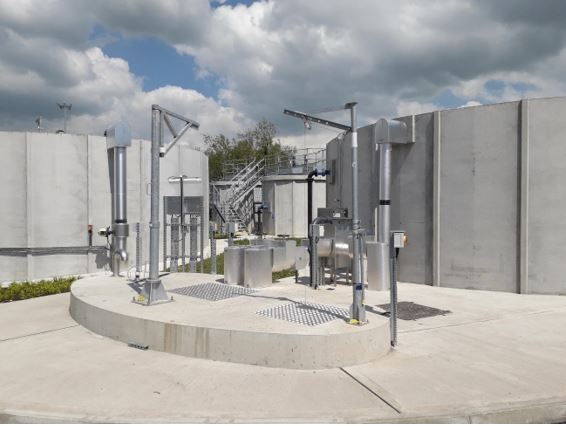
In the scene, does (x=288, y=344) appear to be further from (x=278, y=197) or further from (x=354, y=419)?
(x=278, y=197)

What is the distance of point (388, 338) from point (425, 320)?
1.83m

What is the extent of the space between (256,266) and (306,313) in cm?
280

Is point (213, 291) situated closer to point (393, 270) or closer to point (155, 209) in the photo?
point (155, 209)

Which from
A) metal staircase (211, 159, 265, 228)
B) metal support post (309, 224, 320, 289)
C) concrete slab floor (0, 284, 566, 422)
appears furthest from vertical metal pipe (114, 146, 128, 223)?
metal staircase (211, 159, 265, 228)

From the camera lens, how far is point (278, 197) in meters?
28.2

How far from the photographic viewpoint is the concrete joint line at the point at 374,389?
4.38m

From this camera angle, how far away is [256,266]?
30.8 feet

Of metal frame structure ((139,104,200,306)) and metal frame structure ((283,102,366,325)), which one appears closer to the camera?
metal frame structure ((283,102,366,325))

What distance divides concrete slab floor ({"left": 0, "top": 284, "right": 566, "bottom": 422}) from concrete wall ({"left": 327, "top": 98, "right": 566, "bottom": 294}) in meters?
2.71

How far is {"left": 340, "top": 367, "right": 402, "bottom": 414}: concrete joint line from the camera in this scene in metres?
4.38

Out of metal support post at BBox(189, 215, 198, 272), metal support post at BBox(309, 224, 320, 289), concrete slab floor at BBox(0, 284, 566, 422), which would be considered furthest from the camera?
metal support post at BBox(189, 215, 198, 272)

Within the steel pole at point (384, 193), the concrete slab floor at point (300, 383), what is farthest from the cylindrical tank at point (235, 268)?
the steel pole at point (384, 193)

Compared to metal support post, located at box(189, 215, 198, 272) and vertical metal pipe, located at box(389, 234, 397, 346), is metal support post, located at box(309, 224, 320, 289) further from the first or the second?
metal support post, located at box(189, 215, 198, 272)

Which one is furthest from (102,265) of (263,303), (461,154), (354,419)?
(354,419)
